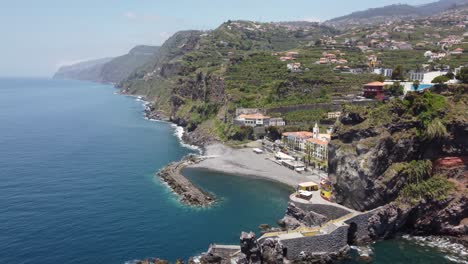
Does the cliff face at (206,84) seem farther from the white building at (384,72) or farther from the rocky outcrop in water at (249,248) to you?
the rocky outcrop in water at (249,248)

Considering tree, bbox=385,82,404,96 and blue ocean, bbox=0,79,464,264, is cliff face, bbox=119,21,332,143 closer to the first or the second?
blue ocean, bbox=0,79,464,264

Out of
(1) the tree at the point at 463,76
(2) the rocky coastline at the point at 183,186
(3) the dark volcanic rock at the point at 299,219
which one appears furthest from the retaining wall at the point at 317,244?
(1) the tree at the point at 463,76

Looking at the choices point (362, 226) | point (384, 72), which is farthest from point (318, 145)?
point (384, 72)

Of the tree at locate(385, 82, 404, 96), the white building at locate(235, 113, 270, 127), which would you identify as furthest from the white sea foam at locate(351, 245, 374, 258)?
the white building at locate(235, 113, 270, 127)

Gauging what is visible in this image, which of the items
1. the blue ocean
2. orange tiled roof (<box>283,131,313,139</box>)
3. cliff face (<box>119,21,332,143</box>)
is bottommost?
the blue ocean

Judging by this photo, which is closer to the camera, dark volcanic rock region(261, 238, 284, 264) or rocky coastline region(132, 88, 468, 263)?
dark volcanic rock region(261, 238, 284, 264)

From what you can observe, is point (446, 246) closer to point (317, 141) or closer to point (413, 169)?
point (413, 169)

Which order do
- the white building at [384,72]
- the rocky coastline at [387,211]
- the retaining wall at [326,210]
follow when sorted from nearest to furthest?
the rocky coastline at [387,211]
the retaining wall at [326,210]
the white building at [384,72]
